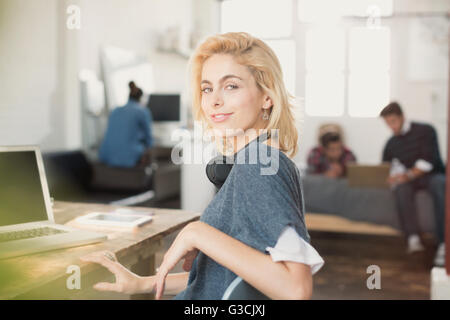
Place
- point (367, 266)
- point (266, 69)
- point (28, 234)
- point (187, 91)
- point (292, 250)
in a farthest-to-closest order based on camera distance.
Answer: point (367, 266) < point (187, 91) < point (28, 234) < point (266, 69) < point (292, 250)

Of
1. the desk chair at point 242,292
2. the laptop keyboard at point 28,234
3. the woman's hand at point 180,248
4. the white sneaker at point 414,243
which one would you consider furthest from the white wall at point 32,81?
the white sneaker at point 414,243

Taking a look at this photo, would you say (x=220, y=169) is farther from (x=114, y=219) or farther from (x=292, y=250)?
(x=114, y=219)

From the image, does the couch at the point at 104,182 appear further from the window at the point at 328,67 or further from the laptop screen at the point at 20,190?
the window at the point at 328,67

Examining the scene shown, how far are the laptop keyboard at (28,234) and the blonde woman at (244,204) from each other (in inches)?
8.0

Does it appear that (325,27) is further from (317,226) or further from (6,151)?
(6,151)

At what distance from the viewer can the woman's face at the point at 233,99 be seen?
888mm

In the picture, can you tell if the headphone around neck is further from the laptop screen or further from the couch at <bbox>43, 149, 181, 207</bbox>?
the couch at <bbox>43, 149, 181, 207</bbox>

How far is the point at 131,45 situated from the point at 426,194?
2.77 metres

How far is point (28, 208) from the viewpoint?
3.76 ft

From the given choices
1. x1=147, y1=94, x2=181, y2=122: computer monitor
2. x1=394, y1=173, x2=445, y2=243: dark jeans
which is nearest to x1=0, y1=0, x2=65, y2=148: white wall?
x1=147, y1=94, x2=181, y2=122: computer monitor

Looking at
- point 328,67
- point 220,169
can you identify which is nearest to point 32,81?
point 220,169

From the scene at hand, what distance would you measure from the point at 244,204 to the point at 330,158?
11.4 ft

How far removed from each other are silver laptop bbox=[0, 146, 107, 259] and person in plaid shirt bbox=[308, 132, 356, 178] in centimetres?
306
